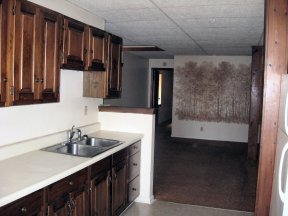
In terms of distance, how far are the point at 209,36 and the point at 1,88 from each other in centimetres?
355

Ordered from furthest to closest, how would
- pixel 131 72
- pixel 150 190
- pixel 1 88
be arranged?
1. pixel 131 72
2. pixel 150 190
3. pixel 1 88

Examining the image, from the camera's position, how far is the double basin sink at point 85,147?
2.93 m

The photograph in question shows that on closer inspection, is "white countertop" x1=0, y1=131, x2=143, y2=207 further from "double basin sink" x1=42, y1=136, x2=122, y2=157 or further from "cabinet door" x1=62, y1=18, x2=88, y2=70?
"cabinet door" x1=62, y1=18, x2=88, y2=70

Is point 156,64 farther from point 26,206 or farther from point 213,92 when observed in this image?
point 26,206

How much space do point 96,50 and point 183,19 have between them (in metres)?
1.14

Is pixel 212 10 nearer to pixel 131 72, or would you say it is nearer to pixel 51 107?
pixel 51 107

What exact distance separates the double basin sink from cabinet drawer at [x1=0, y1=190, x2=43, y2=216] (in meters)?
0.83

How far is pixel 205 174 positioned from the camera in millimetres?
5164

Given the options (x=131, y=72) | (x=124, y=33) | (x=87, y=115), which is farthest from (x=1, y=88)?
(x=131, y=72)

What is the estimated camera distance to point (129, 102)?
27.0 ft

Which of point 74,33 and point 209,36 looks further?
point 209,36

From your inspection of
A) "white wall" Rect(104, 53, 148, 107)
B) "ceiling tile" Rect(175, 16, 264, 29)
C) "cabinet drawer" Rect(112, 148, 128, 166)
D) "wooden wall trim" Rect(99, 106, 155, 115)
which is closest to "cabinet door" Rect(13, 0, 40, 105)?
"cabinet drawer" Rect(112, 148, 128, 166)

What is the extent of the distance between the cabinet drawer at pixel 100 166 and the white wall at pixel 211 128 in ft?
17.2

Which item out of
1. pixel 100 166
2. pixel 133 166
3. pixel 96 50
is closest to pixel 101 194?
pixel 100 166
